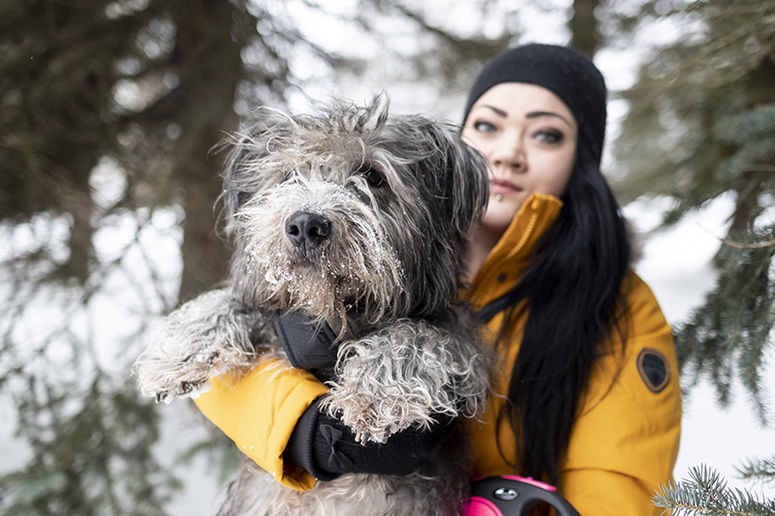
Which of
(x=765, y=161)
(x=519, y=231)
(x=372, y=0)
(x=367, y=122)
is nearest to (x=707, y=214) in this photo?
(x=765, y=161)

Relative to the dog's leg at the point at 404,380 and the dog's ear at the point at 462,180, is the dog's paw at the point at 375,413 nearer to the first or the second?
the dog's leg at the point at 404,380

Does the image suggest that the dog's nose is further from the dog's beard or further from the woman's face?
the woman's face

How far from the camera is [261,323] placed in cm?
215

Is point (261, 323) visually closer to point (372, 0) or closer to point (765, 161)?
point (765, 161)

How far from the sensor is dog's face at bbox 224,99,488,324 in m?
1.72

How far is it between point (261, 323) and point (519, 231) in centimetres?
121

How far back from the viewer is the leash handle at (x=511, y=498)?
1.77 m

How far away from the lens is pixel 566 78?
254cm

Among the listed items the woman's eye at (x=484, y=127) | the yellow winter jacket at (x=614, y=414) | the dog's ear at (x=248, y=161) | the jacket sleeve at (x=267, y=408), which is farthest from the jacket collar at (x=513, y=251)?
the dog's ear at (x=248, y=161)

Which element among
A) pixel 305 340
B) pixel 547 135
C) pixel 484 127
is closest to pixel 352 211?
pixel 305 340

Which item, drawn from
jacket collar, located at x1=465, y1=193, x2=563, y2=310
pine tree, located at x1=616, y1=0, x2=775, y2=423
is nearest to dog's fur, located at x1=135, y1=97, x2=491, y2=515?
jacket collar, located at x1=465, y1=193, x2=563, y2=310

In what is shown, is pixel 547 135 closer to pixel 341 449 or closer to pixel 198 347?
pixel 341 449

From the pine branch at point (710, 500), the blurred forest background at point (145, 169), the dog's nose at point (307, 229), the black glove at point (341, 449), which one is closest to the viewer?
the pine branch at point (710, 500)

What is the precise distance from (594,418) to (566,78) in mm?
1582
